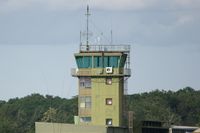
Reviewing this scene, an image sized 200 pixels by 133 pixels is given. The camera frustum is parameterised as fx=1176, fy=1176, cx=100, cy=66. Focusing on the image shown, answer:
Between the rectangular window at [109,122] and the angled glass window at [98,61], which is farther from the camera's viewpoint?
the angled glass window at [98,61]

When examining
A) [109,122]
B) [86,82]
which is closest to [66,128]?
[109,122]

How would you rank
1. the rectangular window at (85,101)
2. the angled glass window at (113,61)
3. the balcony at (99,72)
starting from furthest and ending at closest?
the rectangular window at (85,101), the angled glass window at (113,61), the balcony at (99,72)

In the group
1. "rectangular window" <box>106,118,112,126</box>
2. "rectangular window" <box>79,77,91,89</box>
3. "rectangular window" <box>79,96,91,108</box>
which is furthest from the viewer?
"rectangular window" <box>79,77,91,89</box>

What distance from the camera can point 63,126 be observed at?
5856 inches

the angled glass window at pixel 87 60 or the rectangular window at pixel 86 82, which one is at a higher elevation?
the angled glass window at pixel 87 60

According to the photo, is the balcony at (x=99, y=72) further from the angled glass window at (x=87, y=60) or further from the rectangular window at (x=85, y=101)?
the rectangular window at (x=85, y=101)

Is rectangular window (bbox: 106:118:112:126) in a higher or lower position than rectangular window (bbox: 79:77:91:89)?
lower

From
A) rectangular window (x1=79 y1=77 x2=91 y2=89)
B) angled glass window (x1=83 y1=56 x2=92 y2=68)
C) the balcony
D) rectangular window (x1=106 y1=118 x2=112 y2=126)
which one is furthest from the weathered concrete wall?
angled glass window (x1=83 y1=56 x2=92 y2=68)

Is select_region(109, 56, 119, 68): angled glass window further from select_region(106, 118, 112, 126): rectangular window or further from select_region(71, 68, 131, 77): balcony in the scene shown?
select_region(106, 118, 112, 126): rectangular window

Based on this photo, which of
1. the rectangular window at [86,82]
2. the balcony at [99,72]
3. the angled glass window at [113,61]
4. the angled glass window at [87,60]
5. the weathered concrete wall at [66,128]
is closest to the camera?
the weathered concrete wall at [66,128]

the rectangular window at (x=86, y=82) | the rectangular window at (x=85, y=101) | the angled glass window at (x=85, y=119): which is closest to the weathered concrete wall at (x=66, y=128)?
the angled glass window at (x=85, y=119)

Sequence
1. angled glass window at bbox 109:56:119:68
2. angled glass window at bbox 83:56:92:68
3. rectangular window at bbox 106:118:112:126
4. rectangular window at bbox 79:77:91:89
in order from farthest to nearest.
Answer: rectangular window at bbox 79:77:91:89, angled glass window at bbox 83:56:92:68, angled glass window at bbox 109:56:119:68, rectangular window at bbox 106:118:112:126

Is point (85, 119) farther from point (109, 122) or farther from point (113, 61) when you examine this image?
point (113, 61)

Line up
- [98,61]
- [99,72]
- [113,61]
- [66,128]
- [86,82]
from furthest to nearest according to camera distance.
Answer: [86,82] < [113,61] < [98,61] < [99,72] < [66,128]
